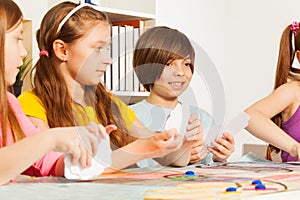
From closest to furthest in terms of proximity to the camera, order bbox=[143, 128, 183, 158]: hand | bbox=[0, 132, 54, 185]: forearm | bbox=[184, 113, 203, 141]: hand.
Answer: bbox=[0, 132, 54, 185]: forearm → bbox=[143, 128, 183, 158]: hand → bbox=[184, 113, 203, 141]: hand

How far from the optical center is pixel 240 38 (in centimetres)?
266

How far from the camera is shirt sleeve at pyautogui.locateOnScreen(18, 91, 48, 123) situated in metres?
1.21

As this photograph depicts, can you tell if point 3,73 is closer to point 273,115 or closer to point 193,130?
point 193,130

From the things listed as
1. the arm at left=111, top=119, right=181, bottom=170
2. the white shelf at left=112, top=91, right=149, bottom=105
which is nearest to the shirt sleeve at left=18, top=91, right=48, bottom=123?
the arm at left=111, top=119, right=181, bottom=170

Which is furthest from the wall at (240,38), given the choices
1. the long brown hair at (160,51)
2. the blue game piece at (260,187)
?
the blue game piece at (260,187)

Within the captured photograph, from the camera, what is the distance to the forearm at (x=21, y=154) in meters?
0.88

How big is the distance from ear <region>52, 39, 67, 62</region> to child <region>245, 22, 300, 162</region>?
0.52 meters

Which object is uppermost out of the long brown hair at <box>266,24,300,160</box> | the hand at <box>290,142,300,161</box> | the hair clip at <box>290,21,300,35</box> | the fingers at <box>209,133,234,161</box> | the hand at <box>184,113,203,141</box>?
the hair clip at <box>290,21,300,35</box>

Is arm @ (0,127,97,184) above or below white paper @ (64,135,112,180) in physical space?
above

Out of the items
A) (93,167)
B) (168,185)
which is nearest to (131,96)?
(93,167)

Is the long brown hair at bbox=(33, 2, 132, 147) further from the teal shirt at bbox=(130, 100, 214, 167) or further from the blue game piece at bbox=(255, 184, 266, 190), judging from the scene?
the blue game piece at bbox=(255, 184, 266, 190)

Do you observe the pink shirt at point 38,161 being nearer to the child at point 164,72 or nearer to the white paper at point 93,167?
the white paper at point 93,167

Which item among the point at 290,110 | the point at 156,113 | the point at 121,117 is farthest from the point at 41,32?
the point at 290,110

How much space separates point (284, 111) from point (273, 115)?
104 millimetres
